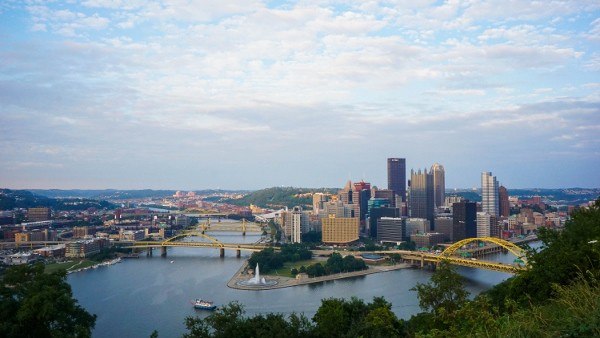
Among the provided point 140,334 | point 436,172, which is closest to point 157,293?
point 140,334

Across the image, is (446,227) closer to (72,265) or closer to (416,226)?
(416,226)

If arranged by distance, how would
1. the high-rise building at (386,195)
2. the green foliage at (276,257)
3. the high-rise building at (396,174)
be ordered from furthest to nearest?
the high-rise building at (396,174)
the high-rise building at (386,195)
the green foliage at (276,257)

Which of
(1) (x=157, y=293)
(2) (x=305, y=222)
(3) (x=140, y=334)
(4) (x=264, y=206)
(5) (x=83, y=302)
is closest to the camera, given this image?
(3) (x=140, y=334)

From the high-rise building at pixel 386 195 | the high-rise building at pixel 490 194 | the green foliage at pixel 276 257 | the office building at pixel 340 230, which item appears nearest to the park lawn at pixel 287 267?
the green foliage at pixel 276 257

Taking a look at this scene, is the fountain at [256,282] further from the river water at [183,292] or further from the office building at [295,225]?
the office building at [295,225]

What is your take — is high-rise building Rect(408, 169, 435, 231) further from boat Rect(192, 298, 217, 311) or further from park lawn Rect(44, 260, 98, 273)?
boat Rect(192, 298, 217, 311)

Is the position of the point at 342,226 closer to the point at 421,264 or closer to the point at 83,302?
the point at 421,264

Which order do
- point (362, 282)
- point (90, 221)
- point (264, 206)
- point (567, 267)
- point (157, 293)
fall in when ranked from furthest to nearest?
1. point (264, 206)
2. point (90, 221)
3. point (362, 282)
4. point (157, 293)
5. point (567, 267)
